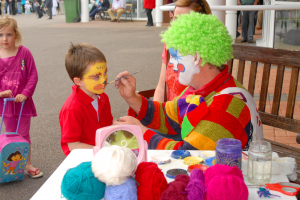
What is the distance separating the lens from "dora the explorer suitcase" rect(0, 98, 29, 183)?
2773 millimetres

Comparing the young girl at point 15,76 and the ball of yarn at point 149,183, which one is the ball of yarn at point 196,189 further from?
the young girl at point 15,76

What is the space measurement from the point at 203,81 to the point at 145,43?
8.86 m

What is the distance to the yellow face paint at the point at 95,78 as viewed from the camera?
6.89 feet

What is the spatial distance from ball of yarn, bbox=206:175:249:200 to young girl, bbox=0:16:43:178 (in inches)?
92.4

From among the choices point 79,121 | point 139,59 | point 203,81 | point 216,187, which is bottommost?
point 139,59

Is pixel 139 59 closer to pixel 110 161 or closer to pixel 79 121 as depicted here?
pixel 79 121

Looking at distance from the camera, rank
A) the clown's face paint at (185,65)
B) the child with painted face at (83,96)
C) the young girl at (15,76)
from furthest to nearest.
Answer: the young girl at (15,76) < the child with painted face at (83,96) < the clown's face paint at (185,65)

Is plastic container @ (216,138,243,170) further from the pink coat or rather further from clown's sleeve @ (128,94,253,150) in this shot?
the pink coat

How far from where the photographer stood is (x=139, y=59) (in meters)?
8.32

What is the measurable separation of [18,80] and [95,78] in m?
1.31

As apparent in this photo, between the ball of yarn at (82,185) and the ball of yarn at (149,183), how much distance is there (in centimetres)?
12

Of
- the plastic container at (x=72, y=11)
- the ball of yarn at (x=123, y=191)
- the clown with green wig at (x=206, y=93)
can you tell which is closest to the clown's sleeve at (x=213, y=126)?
the clown with green wig at (x=206, y=93)

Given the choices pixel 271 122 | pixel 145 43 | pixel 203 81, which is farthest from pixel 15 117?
pixel 145 43

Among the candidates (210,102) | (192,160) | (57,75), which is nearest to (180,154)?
(192,160)
